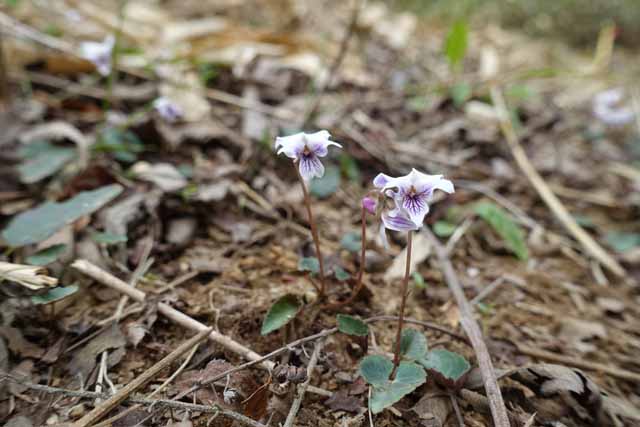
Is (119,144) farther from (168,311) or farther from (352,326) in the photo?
(352,326)

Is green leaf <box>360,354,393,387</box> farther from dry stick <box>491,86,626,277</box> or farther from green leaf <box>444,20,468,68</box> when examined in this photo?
green leaf <box>444,20,468,68</box>

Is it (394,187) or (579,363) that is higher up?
(394,187)

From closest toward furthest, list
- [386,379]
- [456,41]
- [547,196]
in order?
[386,379], [547,196], [456,41]

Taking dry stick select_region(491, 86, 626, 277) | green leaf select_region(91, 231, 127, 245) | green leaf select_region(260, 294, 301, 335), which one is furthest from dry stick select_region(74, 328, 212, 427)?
dry stick select_region(491, 86, 626, 277)

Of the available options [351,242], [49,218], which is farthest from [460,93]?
[49,218]

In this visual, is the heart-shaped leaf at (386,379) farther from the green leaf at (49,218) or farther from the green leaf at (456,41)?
the green leaf at (456,41)

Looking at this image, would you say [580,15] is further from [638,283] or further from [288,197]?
[288,197]

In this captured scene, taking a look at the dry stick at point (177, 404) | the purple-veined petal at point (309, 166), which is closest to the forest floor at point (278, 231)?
the dry stick at point (177, 404)
